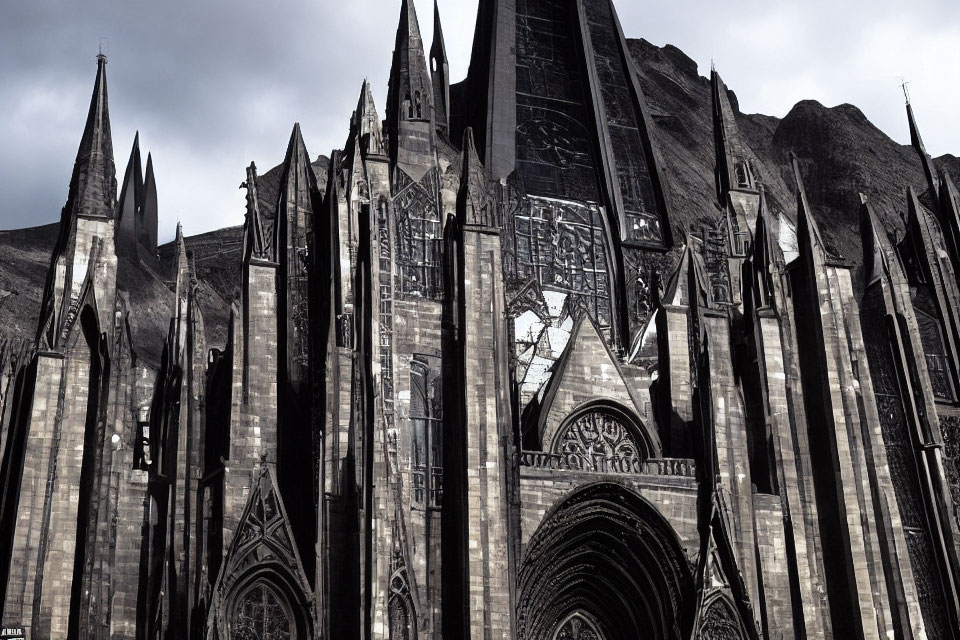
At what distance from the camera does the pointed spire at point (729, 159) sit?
3775cm

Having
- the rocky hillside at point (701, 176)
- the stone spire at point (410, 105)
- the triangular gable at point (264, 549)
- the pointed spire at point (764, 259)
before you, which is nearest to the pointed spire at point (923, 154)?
the rocky hillside at point (701, 176)

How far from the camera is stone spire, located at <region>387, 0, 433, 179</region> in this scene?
112 ft

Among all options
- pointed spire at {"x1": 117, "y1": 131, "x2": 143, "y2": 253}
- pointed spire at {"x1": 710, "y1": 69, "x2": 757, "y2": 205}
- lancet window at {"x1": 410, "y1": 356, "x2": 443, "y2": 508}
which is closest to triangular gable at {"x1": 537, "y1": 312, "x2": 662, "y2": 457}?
lancet window at {"x1": 410, "y1": 356, "x2": 443, "y2": 508}

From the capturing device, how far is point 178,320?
3212cm

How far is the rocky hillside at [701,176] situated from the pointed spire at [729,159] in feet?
Result: 8.98

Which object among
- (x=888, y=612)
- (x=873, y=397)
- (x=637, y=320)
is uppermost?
(x=637, y=320)

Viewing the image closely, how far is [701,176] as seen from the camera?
161 feet

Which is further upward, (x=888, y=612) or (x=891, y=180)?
(x=891, y=180)

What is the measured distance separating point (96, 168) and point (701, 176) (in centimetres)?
2288

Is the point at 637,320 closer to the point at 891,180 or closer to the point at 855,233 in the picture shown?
the point at 855,233

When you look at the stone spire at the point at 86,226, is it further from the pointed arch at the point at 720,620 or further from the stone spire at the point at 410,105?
the pointed arch at the point at 720,620

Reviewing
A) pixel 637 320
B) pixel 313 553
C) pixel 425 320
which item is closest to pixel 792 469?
pixel 637 320

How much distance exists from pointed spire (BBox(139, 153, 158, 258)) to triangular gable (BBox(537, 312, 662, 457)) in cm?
1830

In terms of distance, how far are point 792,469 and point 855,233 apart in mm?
20210
